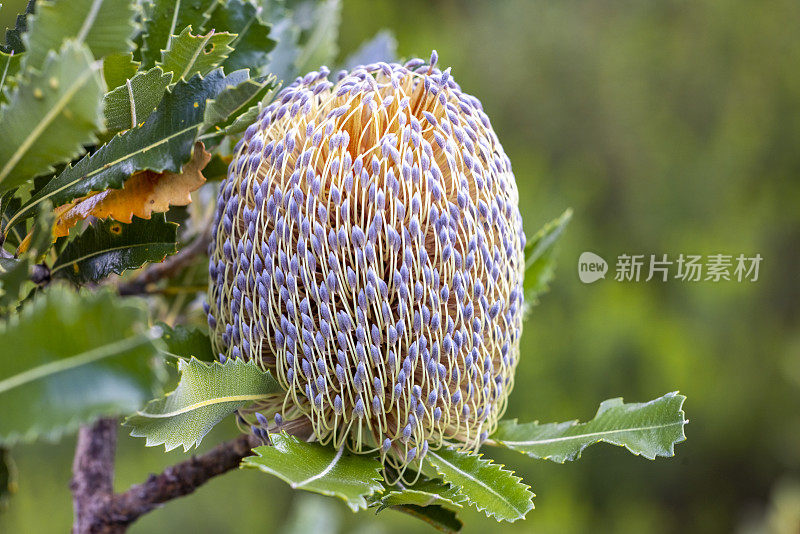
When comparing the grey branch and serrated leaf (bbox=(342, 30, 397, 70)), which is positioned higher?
serrated leaf (bbox=(342, 30, 397, 70))

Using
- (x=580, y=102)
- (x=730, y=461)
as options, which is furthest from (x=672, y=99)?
(x=730, y=461)

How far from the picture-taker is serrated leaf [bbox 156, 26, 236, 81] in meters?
0.45

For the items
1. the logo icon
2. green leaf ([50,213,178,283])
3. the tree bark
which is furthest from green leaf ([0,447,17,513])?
the logo icon

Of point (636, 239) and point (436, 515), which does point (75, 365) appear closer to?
point (436, 515)

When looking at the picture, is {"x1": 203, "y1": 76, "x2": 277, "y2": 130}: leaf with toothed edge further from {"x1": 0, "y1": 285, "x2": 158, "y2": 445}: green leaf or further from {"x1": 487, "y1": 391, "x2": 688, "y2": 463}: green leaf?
{"x1": 487, "y1": 391, "x2": 688, "y2": 463}: green leaf

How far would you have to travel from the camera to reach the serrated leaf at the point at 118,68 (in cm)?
43

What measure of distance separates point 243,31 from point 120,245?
0.19 meters

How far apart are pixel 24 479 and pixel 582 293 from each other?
1.79 m

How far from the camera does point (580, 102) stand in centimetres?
279

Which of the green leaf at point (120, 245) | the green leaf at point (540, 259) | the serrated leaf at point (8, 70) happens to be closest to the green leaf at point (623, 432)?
the green leaf at point (540, 259)

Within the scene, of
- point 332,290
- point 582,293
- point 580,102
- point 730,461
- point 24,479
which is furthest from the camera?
point 580,102

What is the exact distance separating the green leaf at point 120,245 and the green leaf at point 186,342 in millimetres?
52

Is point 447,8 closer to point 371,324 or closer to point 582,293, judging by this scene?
point 582,293

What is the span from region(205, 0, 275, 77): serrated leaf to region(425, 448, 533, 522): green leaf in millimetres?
324
